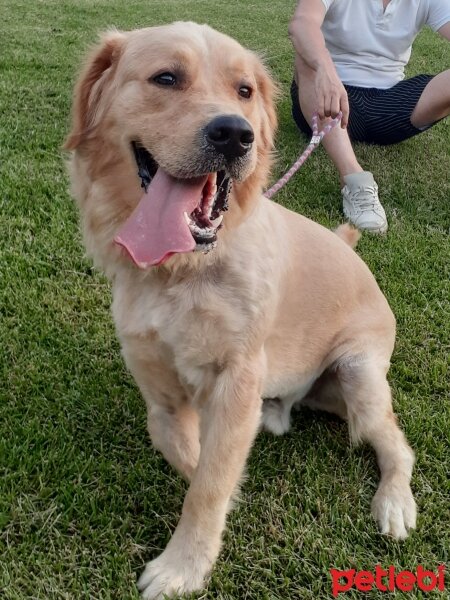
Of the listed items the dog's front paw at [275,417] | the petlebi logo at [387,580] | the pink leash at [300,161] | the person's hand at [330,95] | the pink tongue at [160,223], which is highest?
the pink tongue at [160,223]

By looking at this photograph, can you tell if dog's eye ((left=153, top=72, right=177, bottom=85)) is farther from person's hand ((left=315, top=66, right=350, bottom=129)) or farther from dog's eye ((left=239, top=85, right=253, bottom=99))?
person's hand ((left=315, top=66, right=350, bottom=129))

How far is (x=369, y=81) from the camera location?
5.09 meters

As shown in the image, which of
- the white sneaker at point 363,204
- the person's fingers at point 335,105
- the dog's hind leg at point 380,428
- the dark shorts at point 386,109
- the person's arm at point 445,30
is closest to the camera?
the dog's hind leg at point 380,428

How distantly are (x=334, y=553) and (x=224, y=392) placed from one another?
2.24 feet

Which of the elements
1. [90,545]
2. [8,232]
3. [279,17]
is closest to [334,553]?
[90,545]

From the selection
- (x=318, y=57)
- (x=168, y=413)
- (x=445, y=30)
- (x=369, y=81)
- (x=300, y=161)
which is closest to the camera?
(x=168, y=413)

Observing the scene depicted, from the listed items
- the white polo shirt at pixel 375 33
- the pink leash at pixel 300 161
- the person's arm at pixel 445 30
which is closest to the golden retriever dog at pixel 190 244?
the pink leash at pixel 300 161

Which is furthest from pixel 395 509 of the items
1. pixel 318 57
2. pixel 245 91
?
pixel 318 57

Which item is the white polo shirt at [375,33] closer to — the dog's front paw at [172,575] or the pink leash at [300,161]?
the pink leash at [300,161]

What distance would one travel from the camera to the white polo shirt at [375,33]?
4719 millimetres

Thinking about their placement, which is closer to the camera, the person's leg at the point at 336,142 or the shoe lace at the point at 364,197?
the shoe lace at the point at 364,197

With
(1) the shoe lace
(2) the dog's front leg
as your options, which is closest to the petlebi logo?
(2) the dog's front leg

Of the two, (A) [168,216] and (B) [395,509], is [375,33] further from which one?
(B) [395,509]

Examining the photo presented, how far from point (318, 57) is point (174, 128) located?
2339 millimetres
